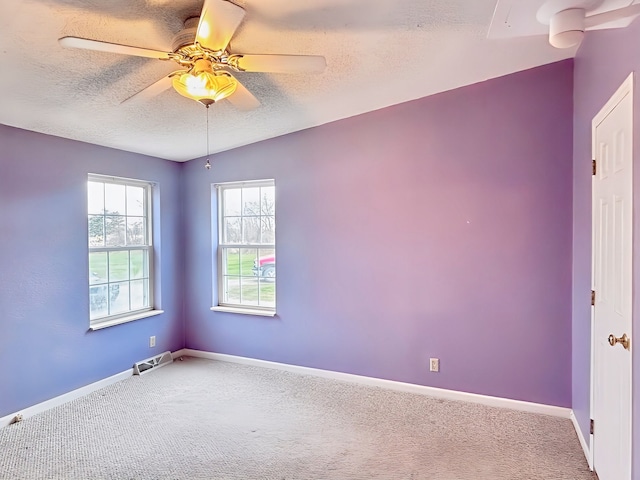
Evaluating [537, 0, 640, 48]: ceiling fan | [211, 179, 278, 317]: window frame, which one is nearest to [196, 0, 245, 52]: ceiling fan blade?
[537, 0, 640, 48]: ceiling fan

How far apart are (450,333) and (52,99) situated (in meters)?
3.34

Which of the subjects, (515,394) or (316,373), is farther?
(316,373)

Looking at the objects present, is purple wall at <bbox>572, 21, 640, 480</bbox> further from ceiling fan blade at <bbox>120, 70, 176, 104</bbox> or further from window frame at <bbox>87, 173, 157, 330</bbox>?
window frame at <bbox>87, 173, 157, 330</bbox>

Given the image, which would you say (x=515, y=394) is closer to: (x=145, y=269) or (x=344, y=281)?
(x=344, y=281)

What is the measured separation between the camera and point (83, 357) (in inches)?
134

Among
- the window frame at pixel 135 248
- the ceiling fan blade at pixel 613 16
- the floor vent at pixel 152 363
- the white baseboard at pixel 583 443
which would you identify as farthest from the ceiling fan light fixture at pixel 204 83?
the floor vent at pixel 152 363

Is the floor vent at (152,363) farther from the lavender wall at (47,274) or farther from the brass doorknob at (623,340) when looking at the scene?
the brass doorknob at (623,340)

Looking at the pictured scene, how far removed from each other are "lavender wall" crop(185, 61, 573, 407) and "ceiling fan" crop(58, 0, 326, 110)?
5.56 feet

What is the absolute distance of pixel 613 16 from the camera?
1593 mm

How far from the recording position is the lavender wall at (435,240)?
290cm

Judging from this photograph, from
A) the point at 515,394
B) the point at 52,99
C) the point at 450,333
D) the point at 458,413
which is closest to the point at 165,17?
the point at 52,99

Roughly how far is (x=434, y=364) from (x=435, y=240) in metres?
1.04

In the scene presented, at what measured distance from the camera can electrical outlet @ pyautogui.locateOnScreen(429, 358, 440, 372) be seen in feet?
10.7

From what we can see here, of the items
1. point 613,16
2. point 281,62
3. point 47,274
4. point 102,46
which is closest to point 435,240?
point 613,16
